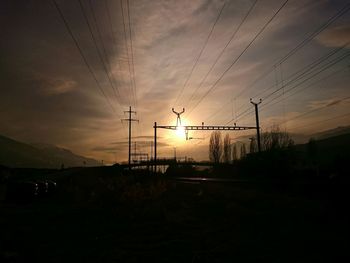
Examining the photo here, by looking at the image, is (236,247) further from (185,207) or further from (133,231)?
(185,207)

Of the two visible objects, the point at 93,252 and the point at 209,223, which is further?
the point at 209,223

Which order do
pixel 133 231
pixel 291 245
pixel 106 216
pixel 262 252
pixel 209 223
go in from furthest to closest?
pixel 106 216, pixel 209 223, pixel 133 231, pixel 291 245, pixel 262 252

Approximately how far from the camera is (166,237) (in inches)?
482

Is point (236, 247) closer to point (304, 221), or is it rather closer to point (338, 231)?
point (338, 231)

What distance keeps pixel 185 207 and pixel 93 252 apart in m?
11.4

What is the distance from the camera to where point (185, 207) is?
69.0 feet

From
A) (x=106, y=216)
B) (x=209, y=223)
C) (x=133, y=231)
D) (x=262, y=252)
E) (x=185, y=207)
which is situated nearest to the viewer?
(x=262, y=252)

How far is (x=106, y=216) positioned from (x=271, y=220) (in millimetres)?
8539

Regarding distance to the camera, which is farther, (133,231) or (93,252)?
(133,231)

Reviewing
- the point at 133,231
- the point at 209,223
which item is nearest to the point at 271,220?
the point at 209,223

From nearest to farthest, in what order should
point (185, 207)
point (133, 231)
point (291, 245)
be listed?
point (291, 245), point (133, 231), point (185, 207)

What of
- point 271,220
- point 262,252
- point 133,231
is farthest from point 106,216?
point 262,252

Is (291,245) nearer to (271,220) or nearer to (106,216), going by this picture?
(271,220)

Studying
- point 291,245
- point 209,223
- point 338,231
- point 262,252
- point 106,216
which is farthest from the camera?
point 106,216
